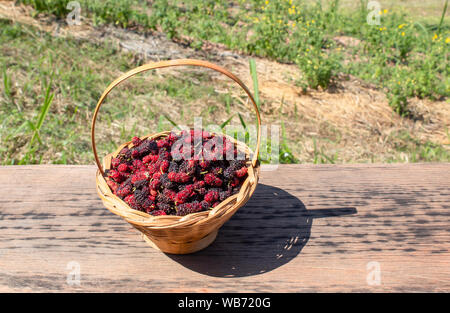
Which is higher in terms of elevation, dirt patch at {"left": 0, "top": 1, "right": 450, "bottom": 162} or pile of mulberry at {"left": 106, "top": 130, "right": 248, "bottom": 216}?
pile of mulberry at {"left": 106, "top": 130, "right": 248, "bottom": 216}

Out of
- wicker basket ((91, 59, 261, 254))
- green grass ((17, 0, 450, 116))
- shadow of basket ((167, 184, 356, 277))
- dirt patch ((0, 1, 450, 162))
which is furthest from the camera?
green grass ((17, 0, 450, 116))

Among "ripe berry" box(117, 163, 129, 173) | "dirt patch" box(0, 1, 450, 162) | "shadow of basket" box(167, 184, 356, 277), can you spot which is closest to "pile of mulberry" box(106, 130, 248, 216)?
"ripe berry" box(117, 163, 129, 173)

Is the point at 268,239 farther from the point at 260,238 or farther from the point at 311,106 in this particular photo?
the point at 311,106

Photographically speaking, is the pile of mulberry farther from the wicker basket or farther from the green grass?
the green grass

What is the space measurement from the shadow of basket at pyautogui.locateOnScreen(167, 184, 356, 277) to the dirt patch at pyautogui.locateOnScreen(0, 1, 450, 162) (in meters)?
1.26

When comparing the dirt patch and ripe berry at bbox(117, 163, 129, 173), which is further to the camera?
the dirt patch

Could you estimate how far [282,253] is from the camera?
1.07 m

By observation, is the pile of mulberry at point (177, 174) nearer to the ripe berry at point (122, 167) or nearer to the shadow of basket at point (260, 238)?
the ripe berry at point (122, 167)

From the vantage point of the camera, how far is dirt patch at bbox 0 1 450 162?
105 inches

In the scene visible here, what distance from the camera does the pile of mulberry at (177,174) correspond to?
96cm

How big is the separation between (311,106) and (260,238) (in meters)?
2.04

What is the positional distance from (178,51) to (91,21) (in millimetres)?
879

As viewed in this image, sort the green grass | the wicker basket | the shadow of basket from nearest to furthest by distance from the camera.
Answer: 1. the wicker basket
2. the shadow of basket
3. the green grass
